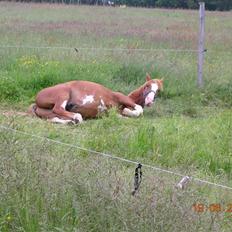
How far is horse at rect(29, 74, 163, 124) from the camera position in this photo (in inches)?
360

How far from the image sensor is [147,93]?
1001 centimetres

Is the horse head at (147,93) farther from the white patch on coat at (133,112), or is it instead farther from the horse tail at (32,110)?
the horse tail at (32,110)

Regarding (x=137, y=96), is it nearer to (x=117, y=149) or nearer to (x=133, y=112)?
(x=133, y=112)

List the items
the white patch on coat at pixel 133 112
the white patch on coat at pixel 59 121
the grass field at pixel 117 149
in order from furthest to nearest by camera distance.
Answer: the white patch on coat at pixel 133 112
the white patch on coat at pixel 59 121
the grass field at pixel 117 149

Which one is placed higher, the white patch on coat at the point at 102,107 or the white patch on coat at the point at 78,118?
the white patch on coat at the point at 102,107

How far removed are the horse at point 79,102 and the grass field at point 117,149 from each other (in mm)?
325

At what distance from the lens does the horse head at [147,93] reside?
9.95 m
